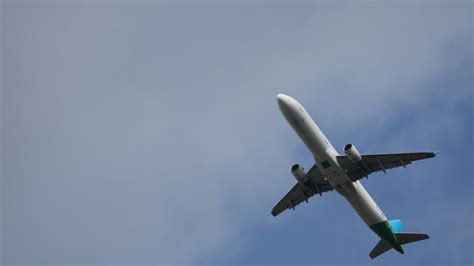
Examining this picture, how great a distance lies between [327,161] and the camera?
6875 cm

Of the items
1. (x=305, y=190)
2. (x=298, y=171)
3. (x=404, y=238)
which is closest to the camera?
(x=298, y=171)

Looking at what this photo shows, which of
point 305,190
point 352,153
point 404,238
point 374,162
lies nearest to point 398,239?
point 404,238

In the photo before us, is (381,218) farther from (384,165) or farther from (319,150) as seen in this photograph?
(319,150)

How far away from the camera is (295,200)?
77.6 m

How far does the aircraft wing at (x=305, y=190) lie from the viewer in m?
74.3

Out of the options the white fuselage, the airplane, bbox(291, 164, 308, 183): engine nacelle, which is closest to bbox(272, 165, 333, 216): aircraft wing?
the airplane

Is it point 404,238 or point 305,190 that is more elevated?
point 305,190

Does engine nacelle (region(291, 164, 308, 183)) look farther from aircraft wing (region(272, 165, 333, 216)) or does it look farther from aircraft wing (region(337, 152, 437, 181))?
aircraft wing (region(337, 152, 437, 181))

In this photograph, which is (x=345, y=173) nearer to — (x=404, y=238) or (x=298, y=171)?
(x=298, y=171)

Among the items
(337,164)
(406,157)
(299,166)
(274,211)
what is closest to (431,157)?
(406,157)

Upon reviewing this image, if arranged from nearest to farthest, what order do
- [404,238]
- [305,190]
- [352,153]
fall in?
[352,153]
[404,238]
[305,190]

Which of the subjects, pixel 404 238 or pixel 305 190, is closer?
pixel 404 238

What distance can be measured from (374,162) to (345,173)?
3.01m

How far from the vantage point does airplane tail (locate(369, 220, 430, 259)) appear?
73062 mm
